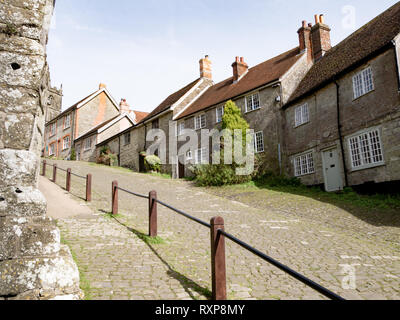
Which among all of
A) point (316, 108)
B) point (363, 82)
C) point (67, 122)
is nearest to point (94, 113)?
point (67, 122)

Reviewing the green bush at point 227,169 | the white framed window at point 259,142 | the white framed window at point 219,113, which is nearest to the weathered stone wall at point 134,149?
the white framed window at point 219,113

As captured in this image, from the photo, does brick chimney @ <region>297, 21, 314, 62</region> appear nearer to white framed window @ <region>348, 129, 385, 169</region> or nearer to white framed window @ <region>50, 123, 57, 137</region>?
white framed window @ <region>348, 129, 385, 169</region>

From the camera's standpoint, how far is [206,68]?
2959 centimetres

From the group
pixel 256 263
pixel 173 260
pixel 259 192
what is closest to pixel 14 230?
pixel 173 260

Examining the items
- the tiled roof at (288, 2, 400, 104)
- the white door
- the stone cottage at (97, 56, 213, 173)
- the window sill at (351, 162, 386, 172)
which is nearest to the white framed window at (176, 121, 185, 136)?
the stone cottage at (97, 56, 213, 173)

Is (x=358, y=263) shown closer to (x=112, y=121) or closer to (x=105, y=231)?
(x=105, y=231)

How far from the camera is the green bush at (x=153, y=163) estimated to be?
26.9 metres

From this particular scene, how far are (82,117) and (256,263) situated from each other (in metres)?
37.0

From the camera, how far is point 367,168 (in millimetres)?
13961

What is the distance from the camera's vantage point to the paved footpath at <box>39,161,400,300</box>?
4566 millimetres

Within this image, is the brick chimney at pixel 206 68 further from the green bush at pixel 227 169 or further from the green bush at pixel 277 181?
the green bush at pixel 277 181

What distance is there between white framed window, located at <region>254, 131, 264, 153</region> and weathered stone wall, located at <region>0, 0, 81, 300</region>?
1805cm

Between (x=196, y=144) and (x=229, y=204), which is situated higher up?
(x=196, y=144)

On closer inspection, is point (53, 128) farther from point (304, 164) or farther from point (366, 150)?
point (366, 150)
